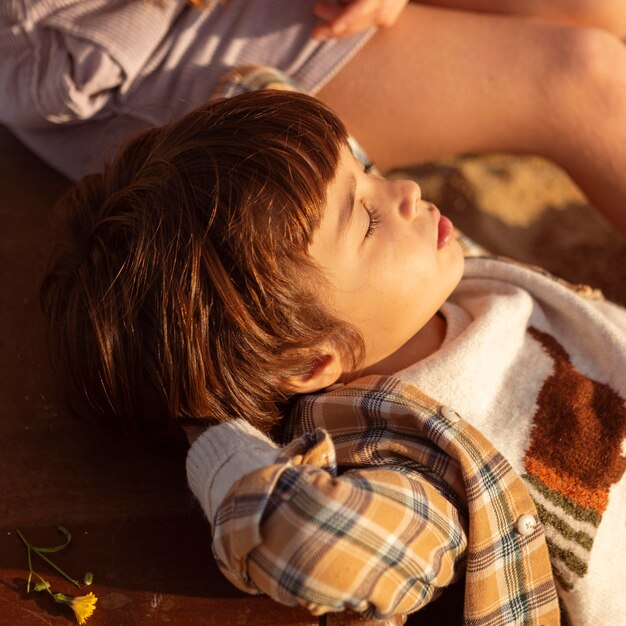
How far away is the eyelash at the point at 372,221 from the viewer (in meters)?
1.05

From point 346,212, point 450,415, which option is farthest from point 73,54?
point 450,415

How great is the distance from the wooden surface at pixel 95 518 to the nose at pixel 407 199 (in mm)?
488

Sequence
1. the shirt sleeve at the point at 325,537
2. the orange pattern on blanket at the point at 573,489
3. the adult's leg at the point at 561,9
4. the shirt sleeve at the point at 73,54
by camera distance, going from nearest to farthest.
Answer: the shirt sleeve at the point at 325,537
the orange pattern on blanket at the point at 573,489
the shirt sleeve at the point at 73,54
the adult's leg at the point at 561,9

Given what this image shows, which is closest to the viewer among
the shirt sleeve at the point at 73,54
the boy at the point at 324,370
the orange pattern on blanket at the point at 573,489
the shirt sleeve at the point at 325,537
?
the shirt sleeve at the point at 325,537

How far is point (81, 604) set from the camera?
967 mm

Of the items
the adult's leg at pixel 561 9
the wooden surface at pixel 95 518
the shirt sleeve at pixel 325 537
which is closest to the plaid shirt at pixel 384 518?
the shirt sleeve at pixel 325 537

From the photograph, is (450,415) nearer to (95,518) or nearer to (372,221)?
(372,221)

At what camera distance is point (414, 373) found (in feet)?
3.68

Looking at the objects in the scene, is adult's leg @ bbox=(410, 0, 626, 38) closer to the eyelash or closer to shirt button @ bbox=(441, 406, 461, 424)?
the eyelash

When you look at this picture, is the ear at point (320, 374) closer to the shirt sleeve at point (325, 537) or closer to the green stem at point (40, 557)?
the shirt sleeve at point (325, 537)

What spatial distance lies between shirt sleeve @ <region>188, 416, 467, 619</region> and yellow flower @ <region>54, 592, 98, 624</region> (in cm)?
19

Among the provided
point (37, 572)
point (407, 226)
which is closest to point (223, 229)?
point (407, 226)

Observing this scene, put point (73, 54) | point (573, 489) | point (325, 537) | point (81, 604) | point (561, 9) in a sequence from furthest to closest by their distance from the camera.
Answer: point (561, 9), point (73, 54), point (573, 489), point (81, 604), point (325, 537)

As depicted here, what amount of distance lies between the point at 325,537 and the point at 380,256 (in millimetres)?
381
